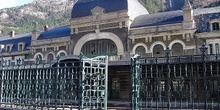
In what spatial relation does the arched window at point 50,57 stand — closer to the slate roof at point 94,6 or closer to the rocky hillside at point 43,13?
the slate roof at point 94,6

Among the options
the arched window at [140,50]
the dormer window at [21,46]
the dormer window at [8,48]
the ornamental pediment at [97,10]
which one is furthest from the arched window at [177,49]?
the dormer window at [8,48]

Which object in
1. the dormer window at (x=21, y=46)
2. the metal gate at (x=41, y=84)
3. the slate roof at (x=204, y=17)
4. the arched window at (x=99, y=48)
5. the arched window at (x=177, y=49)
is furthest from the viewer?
the dormer window at (x=21, y=46)

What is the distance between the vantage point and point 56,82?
9625 mm

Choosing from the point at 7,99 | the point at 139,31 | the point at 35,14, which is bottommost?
the point at 7,99

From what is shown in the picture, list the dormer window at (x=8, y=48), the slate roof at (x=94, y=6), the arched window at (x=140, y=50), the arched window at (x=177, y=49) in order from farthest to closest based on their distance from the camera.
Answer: the dormer window at (x=8, y=48) < the slate roof at (x=94, y=6) < the arched window at (x=140, y=50) < the arched window at (x=177, y=49)

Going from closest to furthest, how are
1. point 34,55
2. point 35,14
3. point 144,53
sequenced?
point 144,53
point 34,55
point 35,14

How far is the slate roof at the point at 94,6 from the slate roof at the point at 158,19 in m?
2.16

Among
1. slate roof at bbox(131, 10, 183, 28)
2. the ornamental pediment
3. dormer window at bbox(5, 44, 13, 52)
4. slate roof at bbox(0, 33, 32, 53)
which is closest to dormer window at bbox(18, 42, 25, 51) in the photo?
slate roof at bbox(0, 33, 32, 53)

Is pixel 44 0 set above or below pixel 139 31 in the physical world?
above

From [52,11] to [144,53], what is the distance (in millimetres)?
81549

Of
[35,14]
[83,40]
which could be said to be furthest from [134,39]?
[35,14]

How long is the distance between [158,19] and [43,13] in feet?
257

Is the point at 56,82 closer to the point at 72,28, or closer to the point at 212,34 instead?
the point at 212,34

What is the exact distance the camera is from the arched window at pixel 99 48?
27.5m
